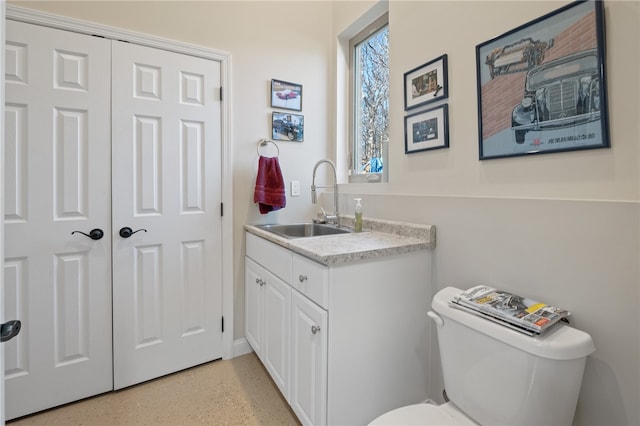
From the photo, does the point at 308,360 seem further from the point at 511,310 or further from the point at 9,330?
the point at 9,330

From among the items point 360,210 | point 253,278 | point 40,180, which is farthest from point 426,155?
point 40,180

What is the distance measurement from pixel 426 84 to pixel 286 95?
998 millimetres

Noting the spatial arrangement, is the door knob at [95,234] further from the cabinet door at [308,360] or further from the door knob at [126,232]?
the cabinet door at [308,360]

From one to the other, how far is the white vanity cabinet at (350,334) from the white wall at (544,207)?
178mm

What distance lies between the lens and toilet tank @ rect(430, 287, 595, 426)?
87cm

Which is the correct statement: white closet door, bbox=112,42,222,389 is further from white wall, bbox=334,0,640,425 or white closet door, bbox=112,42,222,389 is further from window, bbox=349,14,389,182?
white wall, bbox=334,0,640,425

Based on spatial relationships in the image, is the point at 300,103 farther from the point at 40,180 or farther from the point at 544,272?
the point at 544,272

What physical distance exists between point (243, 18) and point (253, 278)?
168 cm

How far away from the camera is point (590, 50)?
966 millimetres

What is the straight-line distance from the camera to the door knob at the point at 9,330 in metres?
0.62

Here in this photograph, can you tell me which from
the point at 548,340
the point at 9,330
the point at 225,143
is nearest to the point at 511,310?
the point at 548,340

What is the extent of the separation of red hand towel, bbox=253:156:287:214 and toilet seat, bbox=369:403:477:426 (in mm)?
1348

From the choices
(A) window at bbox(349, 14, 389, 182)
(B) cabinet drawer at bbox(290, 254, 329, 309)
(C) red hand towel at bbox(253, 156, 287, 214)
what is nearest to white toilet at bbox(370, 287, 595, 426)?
(B) cabinet drawer at bbox(290, 254, 329, 309)

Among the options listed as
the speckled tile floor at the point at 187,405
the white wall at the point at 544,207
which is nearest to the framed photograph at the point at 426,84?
the white wall at the point at 544,207
